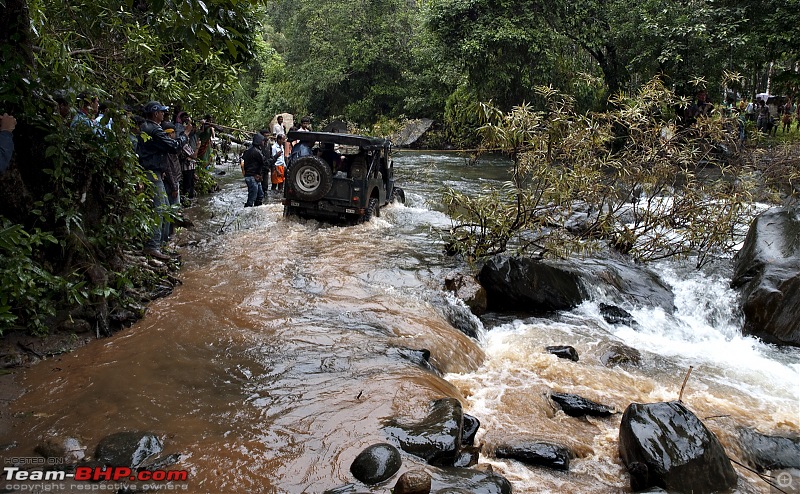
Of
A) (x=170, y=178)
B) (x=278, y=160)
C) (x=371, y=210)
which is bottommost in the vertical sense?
(x=371, y=210)

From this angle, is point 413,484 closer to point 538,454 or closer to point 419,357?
point 538,454

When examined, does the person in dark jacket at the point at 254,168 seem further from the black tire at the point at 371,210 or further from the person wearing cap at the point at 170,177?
the person wearing cap at the point at 170,177

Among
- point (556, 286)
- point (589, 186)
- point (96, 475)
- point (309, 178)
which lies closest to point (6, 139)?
point (96, 475)

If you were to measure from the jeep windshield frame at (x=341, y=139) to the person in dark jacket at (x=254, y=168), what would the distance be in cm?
122

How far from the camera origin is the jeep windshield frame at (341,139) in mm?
10352

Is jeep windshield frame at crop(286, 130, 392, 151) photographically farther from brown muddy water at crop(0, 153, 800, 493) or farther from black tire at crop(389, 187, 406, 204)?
black tire at crop(389, 187, 406, 204)

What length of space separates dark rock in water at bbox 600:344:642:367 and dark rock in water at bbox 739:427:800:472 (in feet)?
4.92

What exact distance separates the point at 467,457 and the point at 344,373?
1404mm

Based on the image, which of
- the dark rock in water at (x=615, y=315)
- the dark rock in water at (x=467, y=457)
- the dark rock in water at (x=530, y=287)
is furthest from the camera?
the dark rock in water at (x=530, y=287)

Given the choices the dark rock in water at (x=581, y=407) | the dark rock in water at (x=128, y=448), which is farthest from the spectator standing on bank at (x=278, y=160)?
the dark rock in water at (x=128, y=448)

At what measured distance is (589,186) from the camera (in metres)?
8.55

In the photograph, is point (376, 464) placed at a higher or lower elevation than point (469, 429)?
higher

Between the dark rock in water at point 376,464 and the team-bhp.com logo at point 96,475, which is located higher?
the team-bhp.com logo at point 96,475

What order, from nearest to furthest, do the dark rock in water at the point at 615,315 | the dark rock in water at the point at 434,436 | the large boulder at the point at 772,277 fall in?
the dark rock in water at the point at 434,436 < the large boulder at the point at 772,277 < the dark rock in water at the point at 615,315
